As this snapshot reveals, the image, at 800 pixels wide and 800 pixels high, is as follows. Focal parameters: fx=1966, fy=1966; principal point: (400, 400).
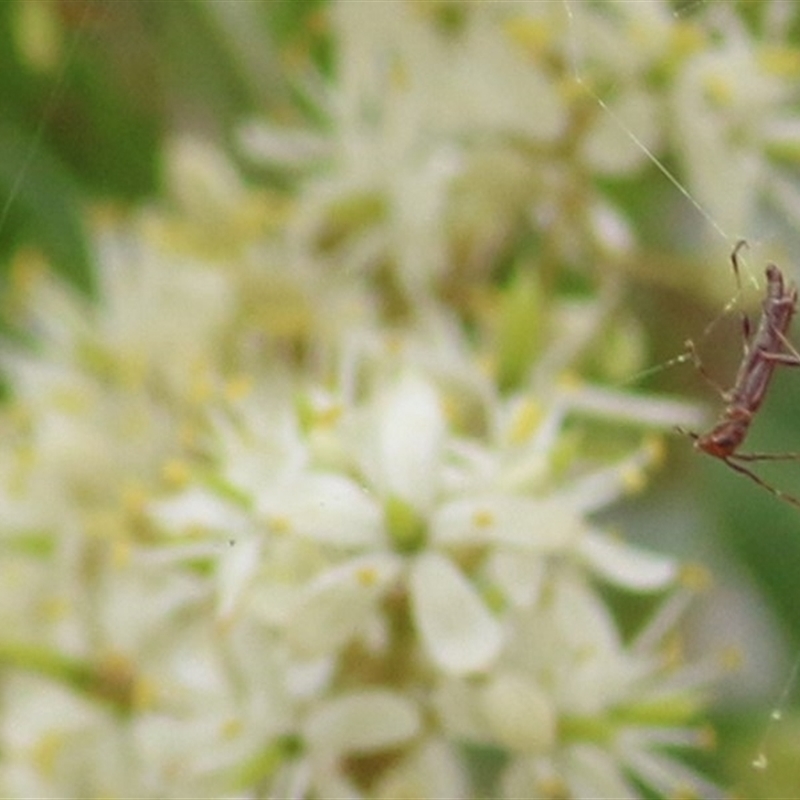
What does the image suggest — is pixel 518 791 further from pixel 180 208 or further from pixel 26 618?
pixel 180 208

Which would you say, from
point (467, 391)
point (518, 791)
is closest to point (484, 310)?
point (467, 391)

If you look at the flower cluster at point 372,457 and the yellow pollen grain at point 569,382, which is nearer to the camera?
the flower cluster at point 372,457

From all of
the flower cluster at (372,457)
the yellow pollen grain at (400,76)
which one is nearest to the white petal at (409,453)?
the flower cluster at (372,457)

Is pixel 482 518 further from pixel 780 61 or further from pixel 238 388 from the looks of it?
pixel 780 61

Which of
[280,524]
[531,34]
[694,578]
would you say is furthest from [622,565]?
[531,34]

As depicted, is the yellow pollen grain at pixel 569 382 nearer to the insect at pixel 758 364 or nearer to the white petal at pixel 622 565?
the white petal at pixel 622 565

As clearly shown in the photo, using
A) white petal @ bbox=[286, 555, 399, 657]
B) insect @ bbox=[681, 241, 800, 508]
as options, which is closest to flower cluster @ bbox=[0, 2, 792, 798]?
white petal @ bbox=[286, 555, 399, 657]

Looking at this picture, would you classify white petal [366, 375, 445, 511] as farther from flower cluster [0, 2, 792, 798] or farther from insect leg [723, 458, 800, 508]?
insect leg [723, 458, 800, 508]
